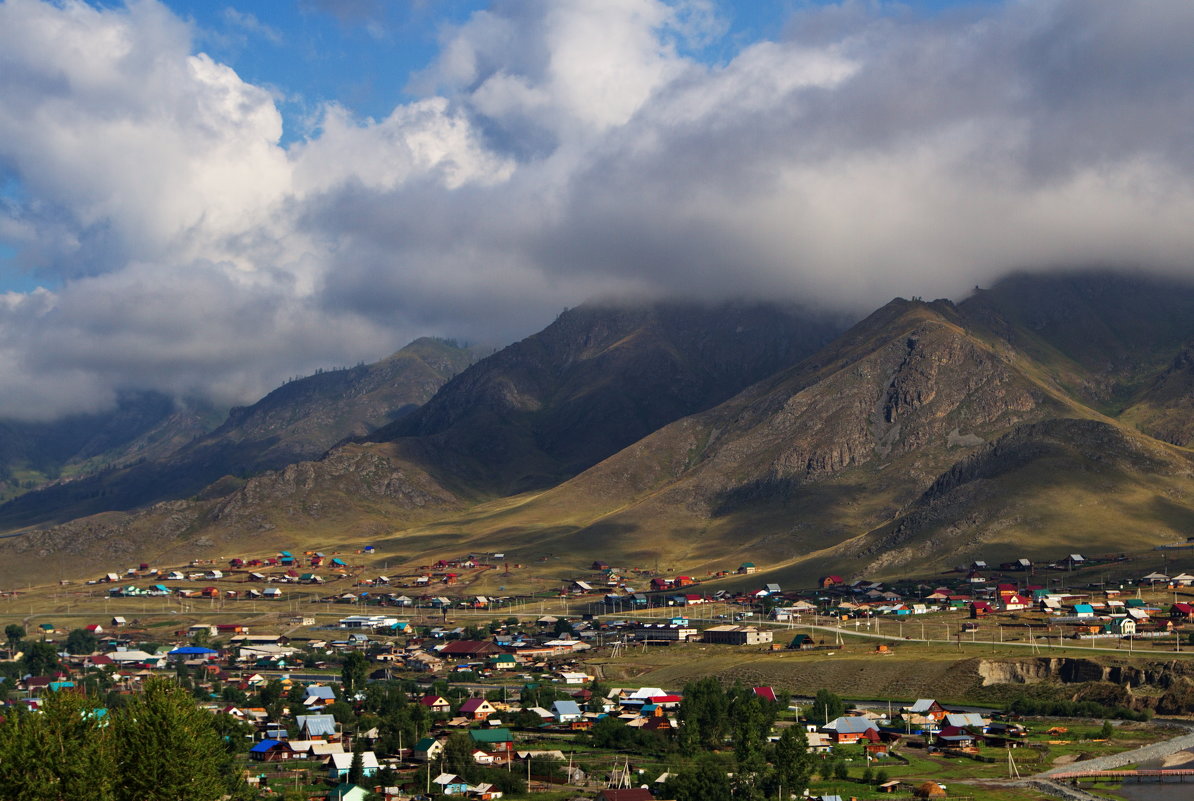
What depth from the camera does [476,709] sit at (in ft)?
514

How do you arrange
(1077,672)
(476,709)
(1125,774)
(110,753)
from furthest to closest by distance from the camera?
(1077,672) < (476,709) < (1125,774) < (110,753)

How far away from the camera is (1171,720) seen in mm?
154500

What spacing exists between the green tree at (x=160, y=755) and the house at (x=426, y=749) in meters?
47.9

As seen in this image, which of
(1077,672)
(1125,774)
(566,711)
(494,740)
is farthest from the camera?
(1077,672)

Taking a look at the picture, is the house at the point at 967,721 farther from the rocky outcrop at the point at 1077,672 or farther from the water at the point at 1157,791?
the water at the point at 1157,791

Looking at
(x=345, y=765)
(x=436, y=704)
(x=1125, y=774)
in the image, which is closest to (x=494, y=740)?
(x=345, y=765)

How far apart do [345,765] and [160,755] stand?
150 feet

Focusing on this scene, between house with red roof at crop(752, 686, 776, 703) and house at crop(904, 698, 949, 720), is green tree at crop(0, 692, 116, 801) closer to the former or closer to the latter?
house with red roof at crop(752, 686, 776, 703)

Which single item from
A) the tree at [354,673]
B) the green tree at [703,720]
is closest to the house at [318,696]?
the tree at [354,673]

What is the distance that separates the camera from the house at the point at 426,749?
426ft

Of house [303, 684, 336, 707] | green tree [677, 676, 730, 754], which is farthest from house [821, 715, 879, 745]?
house [303, 684, 336, 707]

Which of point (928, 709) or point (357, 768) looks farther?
point (928, 709)

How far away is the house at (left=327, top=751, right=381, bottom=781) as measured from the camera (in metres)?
122

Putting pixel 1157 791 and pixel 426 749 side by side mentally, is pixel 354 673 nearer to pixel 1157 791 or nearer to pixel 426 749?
pixel 426 749
